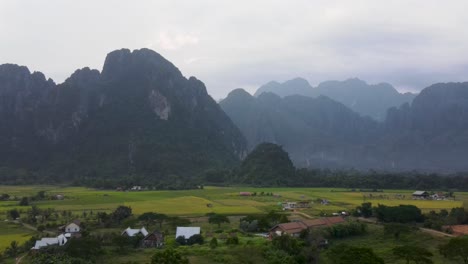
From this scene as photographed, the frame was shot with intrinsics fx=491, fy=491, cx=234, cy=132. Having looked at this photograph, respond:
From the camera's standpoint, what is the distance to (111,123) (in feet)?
338

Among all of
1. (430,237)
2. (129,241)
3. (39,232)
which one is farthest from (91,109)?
(430,237)

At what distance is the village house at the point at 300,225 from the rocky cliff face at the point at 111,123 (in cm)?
5429

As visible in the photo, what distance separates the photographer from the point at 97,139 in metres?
99.1

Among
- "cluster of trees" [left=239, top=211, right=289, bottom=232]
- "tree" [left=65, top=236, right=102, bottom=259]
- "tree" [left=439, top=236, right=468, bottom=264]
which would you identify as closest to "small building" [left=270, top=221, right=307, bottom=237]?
"cluster of trees" [left=239, top=211, right=289, bottom=232]

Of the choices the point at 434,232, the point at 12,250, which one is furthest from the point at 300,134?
the point at 12,250

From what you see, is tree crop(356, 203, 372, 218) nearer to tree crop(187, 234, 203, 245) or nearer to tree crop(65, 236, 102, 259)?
tree crop(187, 234, 203, 245)

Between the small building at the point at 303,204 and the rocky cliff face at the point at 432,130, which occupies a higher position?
the rocky cliff face at the point at 432,130

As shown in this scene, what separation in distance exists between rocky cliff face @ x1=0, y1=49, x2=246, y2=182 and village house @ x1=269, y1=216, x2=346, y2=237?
54.3 m

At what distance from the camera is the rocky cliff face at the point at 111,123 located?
303 ft

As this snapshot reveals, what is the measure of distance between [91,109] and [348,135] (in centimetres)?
11896

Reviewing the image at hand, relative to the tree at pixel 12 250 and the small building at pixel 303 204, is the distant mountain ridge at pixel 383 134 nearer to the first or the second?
the small building at pixel 303 204

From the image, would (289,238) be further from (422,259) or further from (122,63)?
(122,63)

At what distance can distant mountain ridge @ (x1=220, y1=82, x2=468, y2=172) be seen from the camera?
15112 cm

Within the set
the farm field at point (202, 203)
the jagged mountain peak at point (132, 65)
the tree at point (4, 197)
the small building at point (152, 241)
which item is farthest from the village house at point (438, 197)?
the jagged mountain peak at point (132, 65)
